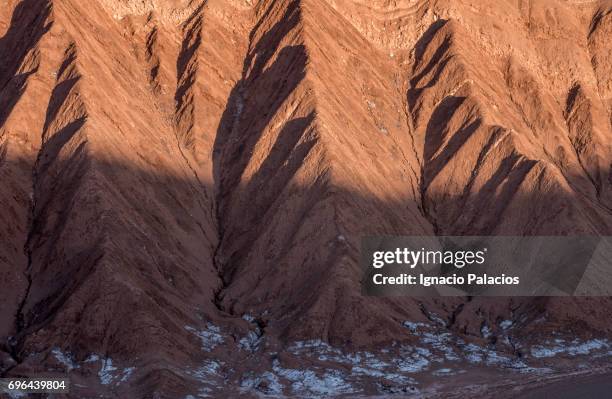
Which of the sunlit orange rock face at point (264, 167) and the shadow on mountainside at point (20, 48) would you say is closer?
the sunlit orange rock face at point (264, 167)

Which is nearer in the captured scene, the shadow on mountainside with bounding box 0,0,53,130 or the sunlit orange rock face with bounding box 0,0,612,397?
the sunlit orange rock face with bounding box 0,0,612,397

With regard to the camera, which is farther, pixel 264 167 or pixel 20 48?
pixel 20 48

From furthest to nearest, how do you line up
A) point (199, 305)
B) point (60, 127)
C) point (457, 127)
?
point (457, 127)
point (60, 127)
point (199, 305)

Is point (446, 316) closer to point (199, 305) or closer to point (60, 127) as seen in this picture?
point (199, 305)

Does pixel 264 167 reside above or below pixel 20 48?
below

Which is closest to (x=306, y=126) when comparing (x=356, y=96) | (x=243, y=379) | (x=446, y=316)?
(x=356, y=96)

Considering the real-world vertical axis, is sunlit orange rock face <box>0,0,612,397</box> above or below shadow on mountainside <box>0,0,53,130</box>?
below

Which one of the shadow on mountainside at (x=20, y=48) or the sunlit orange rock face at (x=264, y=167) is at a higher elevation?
the shadow on mountainside at (x=20, y=48)

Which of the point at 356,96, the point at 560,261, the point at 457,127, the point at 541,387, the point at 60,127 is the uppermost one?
the point at 60,127
